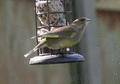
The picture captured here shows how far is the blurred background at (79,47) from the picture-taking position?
212 centimetres

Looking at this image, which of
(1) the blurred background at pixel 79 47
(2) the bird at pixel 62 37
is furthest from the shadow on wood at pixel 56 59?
(1) the blurred background at pixel 79 47

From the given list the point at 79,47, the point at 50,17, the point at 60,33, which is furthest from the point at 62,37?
the point at 79,47

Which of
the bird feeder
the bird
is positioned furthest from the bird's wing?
the bird feeder

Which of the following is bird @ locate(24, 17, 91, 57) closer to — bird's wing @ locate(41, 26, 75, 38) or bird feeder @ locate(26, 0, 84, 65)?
bird's wing @ locate(41, 26, 75, 38)

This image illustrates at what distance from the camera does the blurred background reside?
212cm

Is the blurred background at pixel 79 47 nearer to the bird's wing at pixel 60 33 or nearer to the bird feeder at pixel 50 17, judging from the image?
the bird feeder at pixel 50 17

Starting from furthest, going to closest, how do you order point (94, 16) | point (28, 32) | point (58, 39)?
point (94, 16) < point (28, 32) < point (58, 39)

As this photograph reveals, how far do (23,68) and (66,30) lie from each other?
14.1 inches

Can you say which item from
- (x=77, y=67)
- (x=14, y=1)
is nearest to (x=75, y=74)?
(x=77, y=67)

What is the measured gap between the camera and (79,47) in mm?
2297

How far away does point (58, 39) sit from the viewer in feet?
6.52

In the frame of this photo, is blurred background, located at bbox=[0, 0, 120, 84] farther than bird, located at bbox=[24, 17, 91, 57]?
Yes

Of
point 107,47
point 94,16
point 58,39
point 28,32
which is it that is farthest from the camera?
point 107,47

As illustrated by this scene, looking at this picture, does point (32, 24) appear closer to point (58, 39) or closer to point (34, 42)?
point (34, 42)
